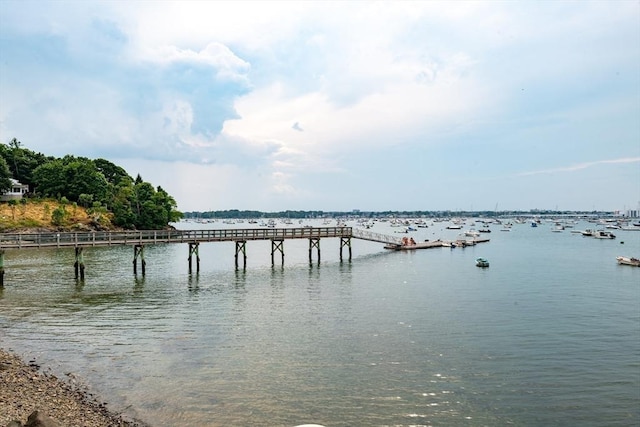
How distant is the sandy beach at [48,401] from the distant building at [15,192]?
99.4 m

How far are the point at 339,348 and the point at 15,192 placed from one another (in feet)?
362

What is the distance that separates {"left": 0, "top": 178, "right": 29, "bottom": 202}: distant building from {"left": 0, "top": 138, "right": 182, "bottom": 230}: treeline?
63.2 inches

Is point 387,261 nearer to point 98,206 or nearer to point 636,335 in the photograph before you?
point 636,335

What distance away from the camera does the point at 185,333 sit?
83.8ft

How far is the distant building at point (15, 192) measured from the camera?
325ft

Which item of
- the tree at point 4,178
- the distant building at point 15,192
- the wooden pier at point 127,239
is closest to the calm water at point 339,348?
the wooden pier at point 127,239

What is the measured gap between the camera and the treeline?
109 m

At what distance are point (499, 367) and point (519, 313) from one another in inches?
510

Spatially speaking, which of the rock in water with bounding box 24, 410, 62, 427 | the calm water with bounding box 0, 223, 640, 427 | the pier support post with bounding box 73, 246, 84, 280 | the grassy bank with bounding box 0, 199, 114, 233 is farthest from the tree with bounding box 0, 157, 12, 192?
the rock in water with bounding box 24, 410, 62, 427

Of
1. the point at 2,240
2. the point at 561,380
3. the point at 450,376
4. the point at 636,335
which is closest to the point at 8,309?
the point at 2,240

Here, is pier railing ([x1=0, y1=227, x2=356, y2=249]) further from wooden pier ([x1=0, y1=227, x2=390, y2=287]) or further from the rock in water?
the rock in water

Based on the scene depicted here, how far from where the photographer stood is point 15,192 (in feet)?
342

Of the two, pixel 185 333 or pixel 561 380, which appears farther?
pixel 185 333

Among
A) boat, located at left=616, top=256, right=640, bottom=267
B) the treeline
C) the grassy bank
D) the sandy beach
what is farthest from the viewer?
the treeline
